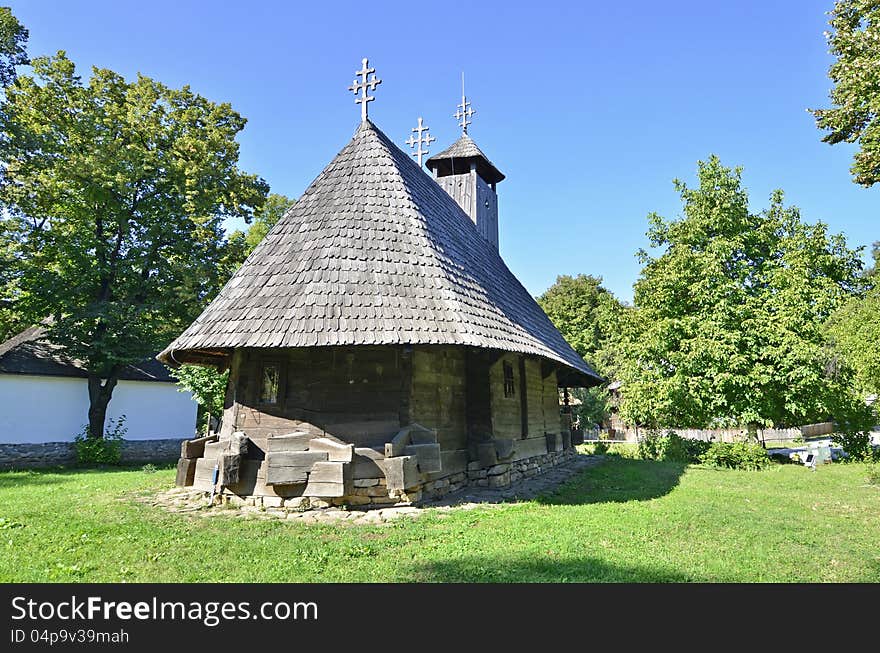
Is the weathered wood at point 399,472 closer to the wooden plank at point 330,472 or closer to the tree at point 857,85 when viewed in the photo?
the wooden plank at point 330,472

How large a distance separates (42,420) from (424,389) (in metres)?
14.0

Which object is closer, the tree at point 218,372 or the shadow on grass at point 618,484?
the shadow on grass at point 618,484

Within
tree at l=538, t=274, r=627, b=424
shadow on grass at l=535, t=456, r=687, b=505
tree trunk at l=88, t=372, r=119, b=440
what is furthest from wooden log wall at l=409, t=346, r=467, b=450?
tree at l=538, t=274, r=627, b=424

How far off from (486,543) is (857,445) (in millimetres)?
15702

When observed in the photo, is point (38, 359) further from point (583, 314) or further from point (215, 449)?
point (583, 314)

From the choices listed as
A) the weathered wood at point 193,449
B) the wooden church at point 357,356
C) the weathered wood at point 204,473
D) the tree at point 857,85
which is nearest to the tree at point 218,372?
the weathered wood at point 193,449

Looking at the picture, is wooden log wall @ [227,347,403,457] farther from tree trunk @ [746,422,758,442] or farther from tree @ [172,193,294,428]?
tree trunk @ [746,422,758,442]

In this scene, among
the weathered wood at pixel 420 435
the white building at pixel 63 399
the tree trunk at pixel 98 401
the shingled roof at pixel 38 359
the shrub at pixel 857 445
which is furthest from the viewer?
the tree trunk at pixel 98 401

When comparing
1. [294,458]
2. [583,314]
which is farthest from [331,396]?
[583,314]

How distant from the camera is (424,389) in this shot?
302 inches

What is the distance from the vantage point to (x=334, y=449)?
6.80 m

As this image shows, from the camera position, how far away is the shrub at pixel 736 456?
13.2 meters

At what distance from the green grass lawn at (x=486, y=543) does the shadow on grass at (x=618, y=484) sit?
13 centimetres
